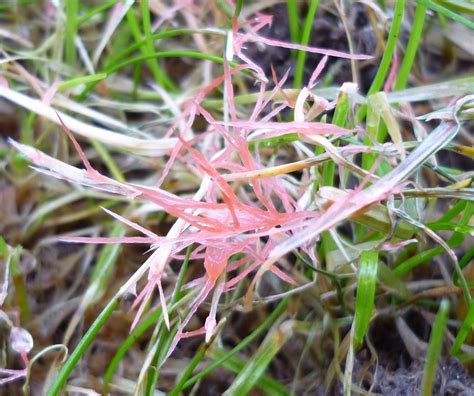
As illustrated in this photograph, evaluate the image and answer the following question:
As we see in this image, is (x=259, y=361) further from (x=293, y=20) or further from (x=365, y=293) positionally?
(x=293, y=20)

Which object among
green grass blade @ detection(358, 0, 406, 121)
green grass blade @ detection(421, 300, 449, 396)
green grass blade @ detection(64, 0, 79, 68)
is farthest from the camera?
green grass blade @ detection(64, 0, 79, 68)

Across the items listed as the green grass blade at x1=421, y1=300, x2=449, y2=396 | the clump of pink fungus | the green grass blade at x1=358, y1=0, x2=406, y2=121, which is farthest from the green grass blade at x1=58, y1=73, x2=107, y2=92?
the green grass blade at x1=421, y1=300, x2=449, y2=396

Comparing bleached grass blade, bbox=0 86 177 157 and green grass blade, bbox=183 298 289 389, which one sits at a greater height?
bleached grass blade, bbox=0 86 177 157

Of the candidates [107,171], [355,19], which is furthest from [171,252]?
[355,19]

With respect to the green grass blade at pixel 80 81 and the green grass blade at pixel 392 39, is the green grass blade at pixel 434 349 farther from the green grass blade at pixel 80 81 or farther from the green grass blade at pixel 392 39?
the green grass blade at pixel 80 81

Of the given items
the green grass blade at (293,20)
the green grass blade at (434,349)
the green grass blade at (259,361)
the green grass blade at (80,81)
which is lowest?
the green grass blade at (259,361)

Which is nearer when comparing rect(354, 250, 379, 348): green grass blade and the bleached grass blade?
rect(354, 250, 379, 348): green grass blade

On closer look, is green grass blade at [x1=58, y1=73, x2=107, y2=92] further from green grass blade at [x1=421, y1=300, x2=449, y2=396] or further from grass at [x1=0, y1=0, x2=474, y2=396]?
green grass blade at [x1=421, y1=300, x2=449, y2=396]

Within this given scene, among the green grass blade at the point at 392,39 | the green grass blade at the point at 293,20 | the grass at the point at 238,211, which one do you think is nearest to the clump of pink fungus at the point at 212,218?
the grass at the point at 238,211
